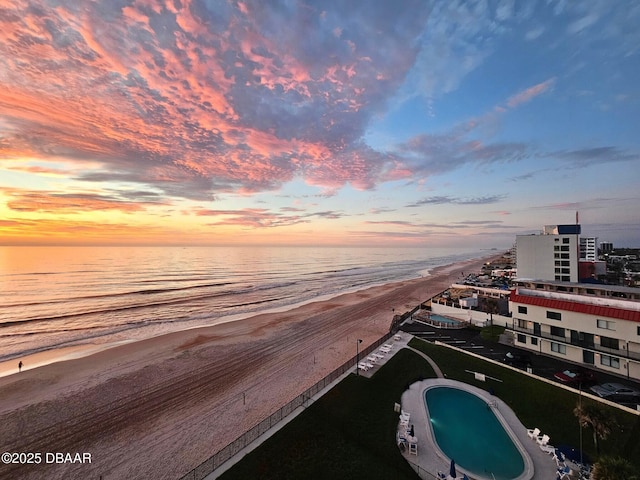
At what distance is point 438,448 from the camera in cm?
1750

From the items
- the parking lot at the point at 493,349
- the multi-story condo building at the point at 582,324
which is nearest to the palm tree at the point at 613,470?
the parking lot at the point at 493,349

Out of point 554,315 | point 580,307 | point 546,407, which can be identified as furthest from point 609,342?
point 546,407

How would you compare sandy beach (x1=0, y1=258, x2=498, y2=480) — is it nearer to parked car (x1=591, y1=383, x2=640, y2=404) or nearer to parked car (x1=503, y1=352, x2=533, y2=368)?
parked car (x1=503, y1=352, x2=533, y2=368)

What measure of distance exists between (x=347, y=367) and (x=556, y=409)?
593 inches

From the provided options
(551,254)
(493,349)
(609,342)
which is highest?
(551,254)

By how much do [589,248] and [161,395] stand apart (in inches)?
5696

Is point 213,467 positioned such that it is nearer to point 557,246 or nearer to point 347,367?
point 347,367

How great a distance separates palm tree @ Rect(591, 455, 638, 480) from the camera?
38.6 feet

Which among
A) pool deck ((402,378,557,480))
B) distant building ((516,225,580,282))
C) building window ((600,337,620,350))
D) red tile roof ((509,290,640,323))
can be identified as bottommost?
pool deck ((402,378,557,480))

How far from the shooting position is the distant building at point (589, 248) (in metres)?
105

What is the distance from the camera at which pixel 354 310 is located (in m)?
52.5

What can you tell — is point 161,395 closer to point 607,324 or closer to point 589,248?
point 607,324

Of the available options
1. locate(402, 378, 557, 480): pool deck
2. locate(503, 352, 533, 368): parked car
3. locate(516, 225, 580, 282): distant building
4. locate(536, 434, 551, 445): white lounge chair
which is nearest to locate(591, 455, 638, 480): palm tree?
locate(402, 378, 557, 480): pool deck

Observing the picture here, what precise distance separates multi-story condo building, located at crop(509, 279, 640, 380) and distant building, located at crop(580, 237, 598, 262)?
334 ft
